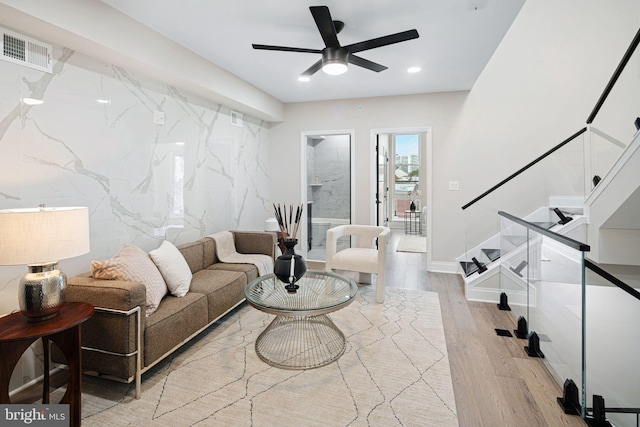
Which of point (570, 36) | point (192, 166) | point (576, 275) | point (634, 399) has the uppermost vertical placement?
point (570, 36)

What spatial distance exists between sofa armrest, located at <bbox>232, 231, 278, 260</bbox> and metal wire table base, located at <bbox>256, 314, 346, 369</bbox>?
118 cm

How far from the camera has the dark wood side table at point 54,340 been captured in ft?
5.40

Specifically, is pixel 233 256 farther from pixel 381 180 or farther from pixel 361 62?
pixel 381 180

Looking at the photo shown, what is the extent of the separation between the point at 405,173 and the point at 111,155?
8.74m

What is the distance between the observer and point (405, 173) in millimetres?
10383

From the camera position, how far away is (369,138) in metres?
5.53

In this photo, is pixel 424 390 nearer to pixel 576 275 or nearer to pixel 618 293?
pixel 576 275

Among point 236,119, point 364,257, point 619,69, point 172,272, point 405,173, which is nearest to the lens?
point 172,272

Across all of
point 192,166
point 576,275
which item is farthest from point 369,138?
point 576,275

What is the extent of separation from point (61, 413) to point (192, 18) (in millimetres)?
2929

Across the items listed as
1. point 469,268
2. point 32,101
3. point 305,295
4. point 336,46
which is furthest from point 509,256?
point 32,101

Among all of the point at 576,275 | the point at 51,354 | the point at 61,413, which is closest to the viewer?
the point at 61,413

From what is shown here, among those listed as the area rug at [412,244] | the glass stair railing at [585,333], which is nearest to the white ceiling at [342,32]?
the glass stair railing at [585,333]

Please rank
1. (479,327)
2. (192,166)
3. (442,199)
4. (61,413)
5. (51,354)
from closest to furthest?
(61,413) → (51,354) → (479,327) → (192,166) → (442,199)
